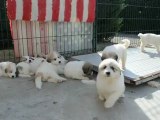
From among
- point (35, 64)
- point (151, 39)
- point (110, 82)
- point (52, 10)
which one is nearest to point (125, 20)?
point (151, 39)

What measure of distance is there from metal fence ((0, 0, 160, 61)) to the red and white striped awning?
0.61 feet

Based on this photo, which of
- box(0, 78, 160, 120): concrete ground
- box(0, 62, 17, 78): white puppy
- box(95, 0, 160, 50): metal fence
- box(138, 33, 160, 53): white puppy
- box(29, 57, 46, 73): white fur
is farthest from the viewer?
box(95, 0, 160, 50): metal fence

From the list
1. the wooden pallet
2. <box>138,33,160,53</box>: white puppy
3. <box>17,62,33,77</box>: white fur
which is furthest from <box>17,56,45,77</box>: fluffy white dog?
<box>138,33,160,53</box>: white puppy

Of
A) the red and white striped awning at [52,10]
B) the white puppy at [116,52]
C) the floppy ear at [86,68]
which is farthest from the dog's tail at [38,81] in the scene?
the red and white striped awning at [52,10]

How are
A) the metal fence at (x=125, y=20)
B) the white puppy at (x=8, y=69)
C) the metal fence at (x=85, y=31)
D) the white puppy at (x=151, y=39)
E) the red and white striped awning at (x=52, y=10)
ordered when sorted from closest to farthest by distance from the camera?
the white puppy at (x=8, y=69), the red and white striped awning at (x=52, y=10), the metal fence at (x=85, y=31), the white puppy at (x=151, y=39), the metal fence at (x=125, y=20)

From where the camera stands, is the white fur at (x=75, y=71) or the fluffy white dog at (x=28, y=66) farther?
the fluffy white dog at (x=28, y=66)

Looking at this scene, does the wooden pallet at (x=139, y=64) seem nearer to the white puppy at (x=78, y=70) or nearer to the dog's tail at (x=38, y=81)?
the white puppy at (x=78, y=70)

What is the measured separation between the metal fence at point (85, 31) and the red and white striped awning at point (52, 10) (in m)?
0.18

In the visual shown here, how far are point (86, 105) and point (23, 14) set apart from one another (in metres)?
2.43

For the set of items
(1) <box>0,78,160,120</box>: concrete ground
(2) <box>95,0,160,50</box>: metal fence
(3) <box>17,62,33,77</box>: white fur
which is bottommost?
(1) <box>0,78,160,120</box>: concrete ground

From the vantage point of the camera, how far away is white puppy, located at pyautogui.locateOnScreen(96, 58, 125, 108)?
3133 mm

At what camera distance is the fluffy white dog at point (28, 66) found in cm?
448

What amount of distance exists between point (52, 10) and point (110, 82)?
98.6 inches

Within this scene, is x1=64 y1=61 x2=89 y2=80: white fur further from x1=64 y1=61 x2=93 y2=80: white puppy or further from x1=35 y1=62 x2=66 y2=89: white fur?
x1=35 y1=62 x2=66 y2=89: white fur
